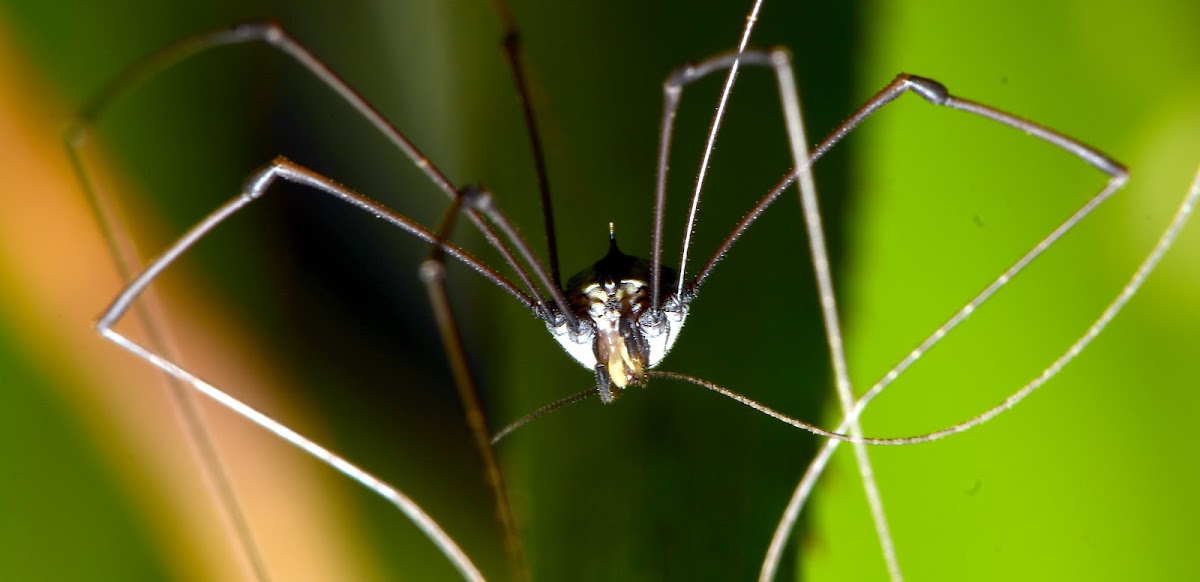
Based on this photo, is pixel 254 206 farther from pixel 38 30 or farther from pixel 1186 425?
pixel 1186 425

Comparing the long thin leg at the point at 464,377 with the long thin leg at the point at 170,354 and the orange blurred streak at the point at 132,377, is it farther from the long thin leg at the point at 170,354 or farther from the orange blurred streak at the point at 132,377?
the orange blurred streak at the point at 132,377

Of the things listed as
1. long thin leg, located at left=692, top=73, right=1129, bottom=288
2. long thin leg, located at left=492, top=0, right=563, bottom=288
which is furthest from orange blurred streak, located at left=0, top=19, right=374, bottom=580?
long thin leg, located at left=692, top=73, right=1129, bottom=288

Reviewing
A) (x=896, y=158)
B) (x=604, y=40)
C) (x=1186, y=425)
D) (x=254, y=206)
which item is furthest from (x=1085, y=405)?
(x=254, y=206)

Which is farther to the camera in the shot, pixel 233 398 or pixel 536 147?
pixel 536 147

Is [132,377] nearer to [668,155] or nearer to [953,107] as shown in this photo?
[668,155]

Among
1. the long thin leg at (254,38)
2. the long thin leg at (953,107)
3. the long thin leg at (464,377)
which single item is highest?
the long thin leg at (254,38)

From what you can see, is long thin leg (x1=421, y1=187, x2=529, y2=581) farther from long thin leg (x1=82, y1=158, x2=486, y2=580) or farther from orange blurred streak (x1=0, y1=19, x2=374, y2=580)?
orange blurred streak (x1=0, y1=19, x2=374, y2=580)

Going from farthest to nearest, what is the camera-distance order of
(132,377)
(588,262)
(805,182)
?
(588,262) → (132,377) → (805,182)

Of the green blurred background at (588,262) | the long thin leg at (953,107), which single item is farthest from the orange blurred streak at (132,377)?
the long thin leg at (953,107)

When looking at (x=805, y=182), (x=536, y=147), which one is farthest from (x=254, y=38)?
(x=805, y=182)
